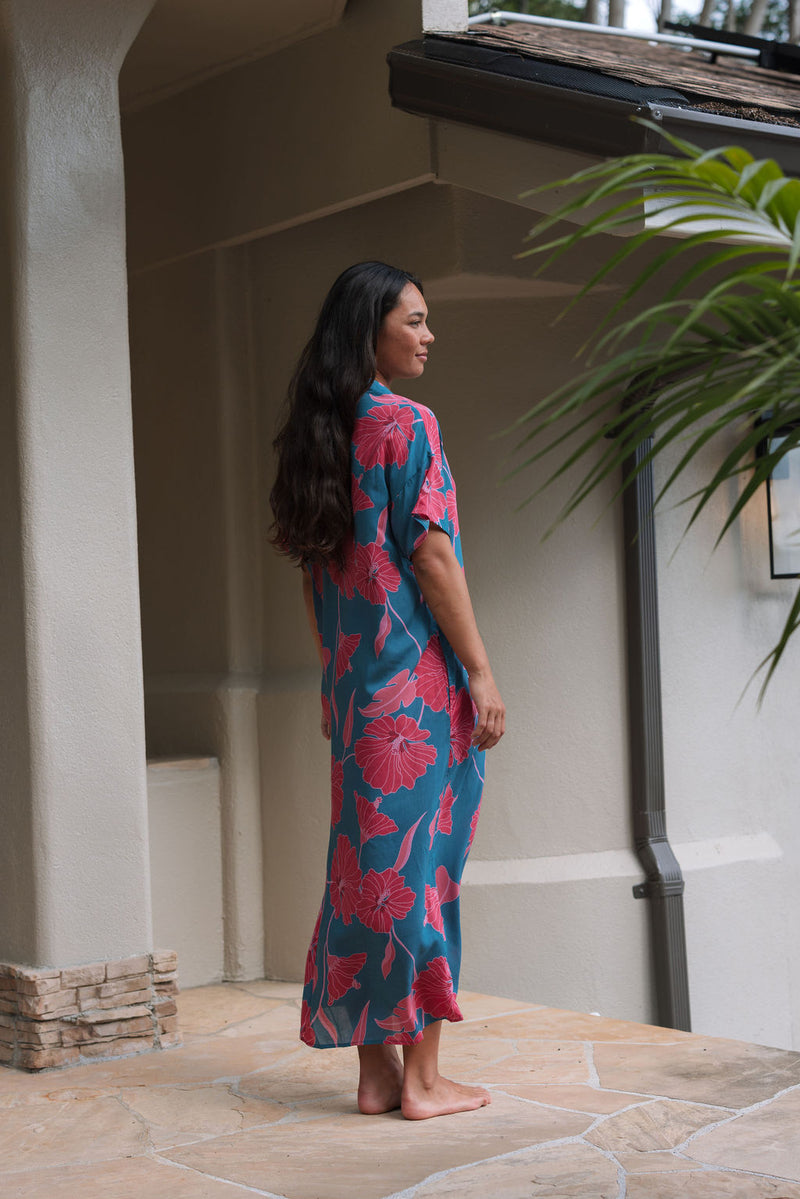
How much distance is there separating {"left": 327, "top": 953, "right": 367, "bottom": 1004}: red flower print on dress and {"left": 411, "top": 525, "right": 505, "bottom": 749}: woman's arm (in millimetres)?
555

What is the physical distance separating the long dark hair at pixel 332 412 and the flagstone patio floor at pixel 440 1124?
1.27 m

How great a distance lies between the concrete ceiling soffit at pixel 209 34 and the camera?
13.9ft

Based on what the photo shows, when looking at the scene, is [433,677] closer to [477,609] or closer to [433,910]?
[433,910]

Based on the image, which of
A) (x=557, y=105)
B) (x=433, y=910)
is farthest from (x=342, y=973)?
(x=557, y=105)

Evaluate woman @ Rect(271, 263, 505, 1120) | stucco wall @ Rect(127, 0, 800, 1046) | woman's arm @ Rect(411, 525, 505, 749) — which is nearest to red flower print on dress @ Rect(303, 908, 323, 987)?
woman @ Rect(271, 263, 505, 1120)

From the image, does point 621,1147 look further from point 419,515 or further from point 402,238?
point 402,238

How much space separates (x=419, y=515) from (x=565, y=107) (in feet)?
Answer: 3.93

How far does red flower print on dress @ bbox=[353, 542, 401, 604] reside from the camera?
3035 mm

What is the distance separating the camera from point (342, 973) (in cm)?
305

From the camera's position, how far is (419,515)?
2984 mm

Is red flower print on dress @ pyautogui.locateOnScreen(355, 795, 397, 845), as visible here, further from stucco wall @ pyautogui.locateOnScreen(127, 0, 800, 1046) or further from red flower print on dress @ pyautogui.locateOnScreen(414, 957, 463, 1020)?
stucco wall @ pyautogui.locateOnScreen(127, 0, 800, 1046)

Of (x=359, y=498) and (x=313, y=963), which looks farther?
(x=313, y=963)

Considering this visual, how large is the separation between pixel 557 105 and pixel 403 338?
0.83m

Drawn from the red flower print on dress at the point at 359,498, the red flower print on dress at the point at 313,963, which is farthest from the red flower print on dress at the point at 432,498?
the red flower print on dress at the point at 313,963
